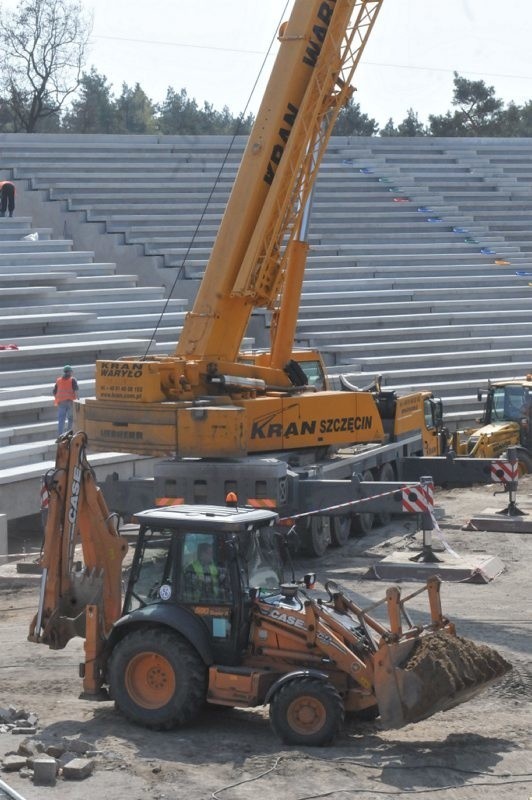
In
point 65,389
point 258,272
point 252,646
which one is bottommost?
point 252,646

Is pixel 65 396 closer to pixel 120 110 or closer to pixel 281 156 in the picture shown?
pixel 281 156

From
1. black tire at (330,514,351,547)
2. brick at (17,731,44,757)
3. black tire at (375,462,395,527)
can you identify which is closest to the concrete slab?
black tire at (330,514,351,547)

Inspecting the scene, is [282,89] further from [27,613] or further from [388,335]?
[388,335]

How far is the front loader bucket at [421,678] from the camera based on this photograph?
837 centimetres

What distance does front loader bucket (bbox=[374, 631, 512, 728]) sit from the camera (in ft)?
27.5

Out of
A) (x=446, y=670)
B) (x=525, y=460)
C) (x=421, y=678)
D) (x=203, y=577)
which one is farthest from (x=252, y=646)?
(x=525, y=460)

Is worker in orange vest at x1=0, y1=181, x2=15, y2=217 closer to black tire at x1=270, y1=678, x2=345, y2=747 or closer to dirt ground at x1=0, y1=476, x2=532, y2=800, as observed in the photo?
dirt ground at x1=0, y1=476, x2=532, y2=800

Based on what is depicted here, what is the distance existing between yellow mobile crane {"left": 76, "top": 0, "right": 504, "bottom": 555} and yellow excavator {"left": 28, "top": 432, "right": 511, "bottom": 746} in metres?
5.75

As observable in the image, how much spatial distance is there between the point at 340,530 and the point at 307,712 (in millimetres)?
8219

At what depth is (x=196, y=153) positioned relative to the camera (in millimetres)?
37875

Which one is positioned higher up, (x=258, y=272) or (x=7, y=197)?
(x=7, y=197)

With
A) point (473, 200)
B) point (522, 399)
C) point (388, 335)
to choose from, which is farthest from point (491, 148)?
point (522, 399)

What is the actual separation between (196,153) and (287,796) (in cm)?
3185

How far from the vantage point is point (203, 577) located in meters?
8.97
